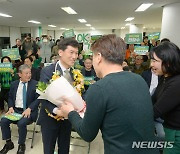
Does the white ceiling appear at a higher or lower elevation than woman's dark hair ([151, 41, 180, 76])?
higher

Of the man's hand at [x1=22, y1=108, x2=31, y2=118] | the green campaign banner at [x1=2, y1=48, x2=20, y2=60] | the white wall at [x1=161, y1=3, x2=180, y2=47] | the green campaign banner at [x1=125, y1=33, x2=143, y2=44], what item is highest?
the white wall at [x1=161, y1=3, x2=180, y2=47]

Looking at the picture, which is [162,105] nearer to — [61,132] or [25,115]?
[61,132]

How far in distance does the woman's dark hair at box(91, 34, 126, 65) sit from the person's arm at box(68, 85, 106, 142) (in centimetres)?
17

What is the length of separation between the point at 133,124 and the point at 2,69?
3.39 metres

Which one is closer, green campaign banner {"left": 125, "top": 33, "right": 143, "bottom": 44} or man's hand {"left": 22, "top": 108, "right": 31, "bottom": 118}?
man's hand {"left": 22, "top": 108, "right": 31, "bottom": 118}

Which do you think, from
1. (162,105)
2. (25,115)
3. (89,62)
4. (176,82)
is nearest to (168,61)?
(176,82)

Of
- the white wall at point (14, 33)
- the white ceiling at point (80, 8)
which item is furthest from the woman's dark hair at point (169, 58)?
Result: the white wall at point (14, 33)

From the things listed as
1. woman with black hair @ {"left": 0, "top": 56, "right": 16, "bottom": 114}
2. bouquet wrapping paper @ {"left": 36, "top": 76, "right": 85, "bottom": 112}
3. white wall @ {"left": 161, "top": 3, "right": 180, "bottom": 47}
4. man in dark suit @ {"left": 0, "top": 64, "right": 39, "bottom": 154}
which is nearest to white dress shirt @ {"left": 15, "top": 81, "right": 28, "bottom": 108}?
man in dark suit @ {"left": 0, "top": 64, "right": 39, "bottom": 154}

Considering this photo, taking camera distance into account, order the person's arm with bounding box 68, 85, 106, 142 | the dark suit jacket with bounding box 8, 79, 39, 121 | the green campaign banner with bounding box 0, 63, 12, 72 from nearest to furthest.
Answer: the person's arm with bounding box 68, 85, 106, 142, the dark suit jacket with bounding box 8, 79, 39, 121, the green campaign banner with bounding box 0, 63, 12, 72

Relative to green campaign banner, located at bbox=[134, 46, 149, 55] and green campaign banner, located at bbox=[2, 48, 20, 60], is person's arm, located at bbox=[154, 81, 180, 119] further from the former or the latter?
green campaign banner, located at bbox=[2, 48, 20, 60]

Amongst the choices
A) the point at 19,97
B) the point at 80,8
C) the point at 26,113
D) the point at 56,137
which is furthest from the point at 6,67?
the point at 80,8

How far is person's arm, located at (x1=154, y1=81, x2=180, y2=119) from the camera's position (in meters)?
1.20

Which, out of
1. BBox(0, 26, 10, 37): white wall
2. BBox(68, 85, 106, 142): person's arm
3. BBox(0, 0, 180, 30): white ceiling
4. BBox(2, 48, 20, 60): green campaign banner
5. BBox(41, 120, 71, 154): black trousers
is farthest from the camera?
BBox(0, 26, 10, 37): white wall

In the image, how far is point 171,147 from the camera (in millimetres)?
1324
